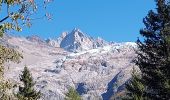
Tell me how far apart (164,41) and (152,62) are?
72.5 inches

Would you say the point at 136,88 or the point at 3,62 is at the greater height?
the point at 136,88

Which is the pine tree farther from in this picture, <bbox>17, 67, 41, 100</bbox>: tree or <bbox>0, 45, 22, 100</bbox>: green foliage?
<bbox>0, 45, 22, 100</bbox>: green foliage

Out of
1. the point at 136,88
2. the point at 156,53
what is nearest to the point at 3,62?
the point at 156,53

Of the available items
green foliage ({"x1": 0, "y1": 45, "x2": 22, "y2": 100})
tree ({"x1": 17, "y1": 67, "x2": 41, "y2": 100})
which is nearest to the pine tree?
tree ({"x1": 17, "y1": 67, "x2": 41, "y2": 100})

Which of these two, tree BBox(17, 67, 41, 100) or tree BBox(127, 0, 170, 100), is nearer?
tree BBox(127, 0, 170, 100)

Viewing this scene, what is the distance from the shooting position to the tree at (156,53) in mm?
35375

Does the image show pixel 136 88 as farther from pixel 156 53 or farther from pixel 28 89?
pixel 156 53

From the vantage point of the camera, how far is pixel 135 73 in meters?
55.2

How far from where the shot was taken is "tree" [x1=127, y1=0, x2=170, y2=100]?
35.4m

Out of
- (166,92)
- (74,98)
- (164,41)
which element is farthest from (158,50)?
(74,98)

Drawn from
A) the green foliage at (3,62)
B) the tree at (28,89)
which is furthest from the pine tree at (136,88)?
the green foliage at (3,62)

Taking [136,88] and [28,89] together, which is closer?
[136,88]

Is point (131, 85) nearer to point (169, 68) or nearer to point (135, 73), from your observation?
point (135, 73)

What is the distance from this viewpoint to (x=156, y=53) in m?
36.1
